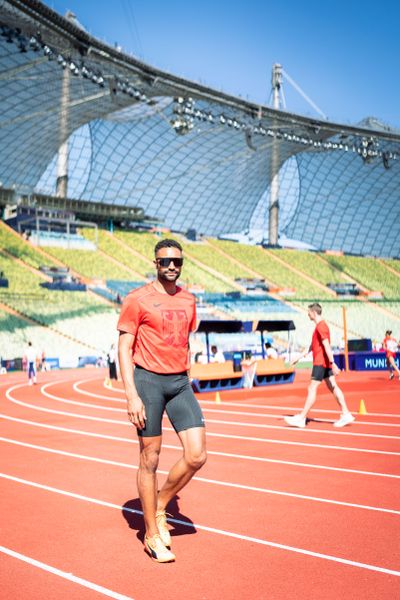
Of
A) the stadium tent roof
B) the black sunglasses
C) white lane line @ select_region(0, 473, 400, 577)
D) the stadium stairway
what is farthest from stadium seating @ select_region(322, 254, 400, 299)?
the black sunglasses

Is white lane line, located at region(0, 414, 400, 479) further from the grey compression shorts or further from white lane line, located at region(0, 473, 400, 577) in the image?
the grey compression shorts

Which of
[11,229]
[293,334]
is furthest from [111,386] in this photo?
[11,229]

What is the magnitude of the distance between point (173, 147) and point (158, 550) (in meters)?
68.6

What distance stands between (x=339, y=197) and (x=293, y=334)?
42.7 metres

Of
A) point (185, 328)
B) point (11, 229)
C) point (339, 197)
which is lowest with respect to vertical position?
point (185, 328)

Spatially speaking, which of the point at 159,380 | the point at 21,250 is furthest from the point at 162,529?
the point at 21,250

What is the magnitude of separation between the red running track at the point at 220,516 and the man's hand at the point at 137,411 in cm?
96

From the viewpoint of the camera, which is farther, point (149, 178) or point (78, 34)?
point (149, 178)

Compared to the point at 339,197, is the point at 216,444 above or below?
below

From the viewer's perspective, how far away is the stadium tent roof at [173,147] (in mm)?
46438

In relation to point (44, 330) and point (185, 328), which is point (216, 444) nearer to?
point (185, 328)

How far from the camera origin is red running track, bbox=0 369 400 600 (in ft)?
14.4

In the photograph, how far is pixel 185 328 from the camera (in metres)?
5.13

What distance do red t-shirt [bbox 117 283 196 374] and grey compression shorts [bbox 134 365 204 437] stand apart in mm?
63
